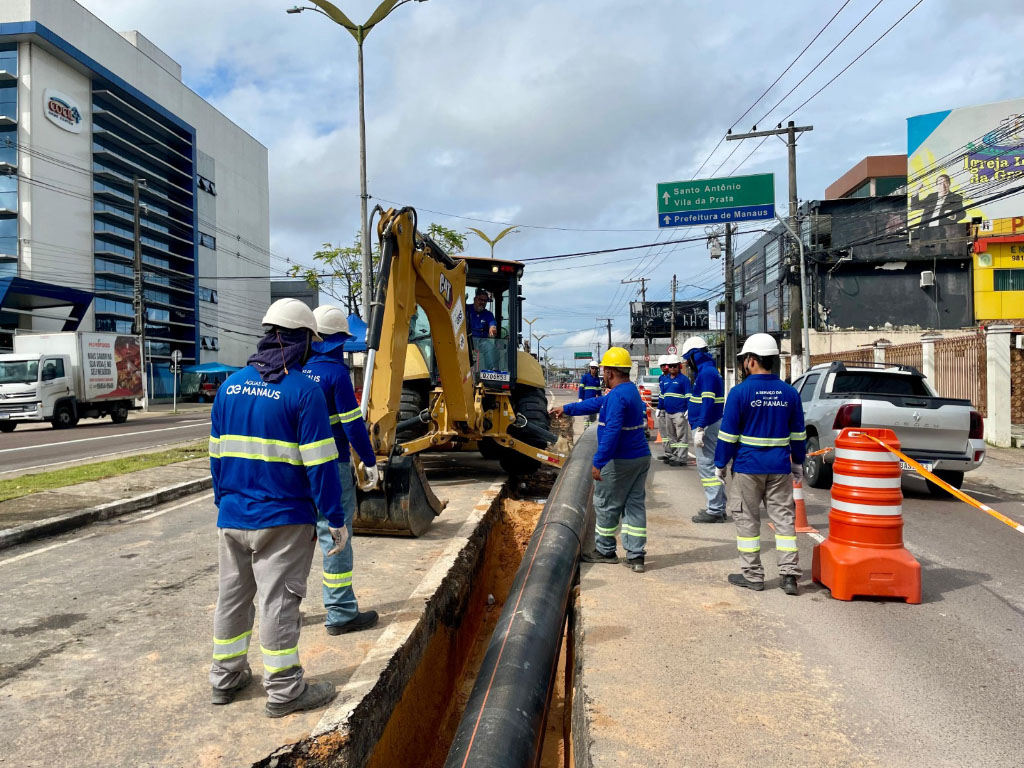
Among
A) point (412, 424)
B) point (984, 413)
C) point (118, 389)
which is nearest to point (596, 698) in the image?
point (412, 424)

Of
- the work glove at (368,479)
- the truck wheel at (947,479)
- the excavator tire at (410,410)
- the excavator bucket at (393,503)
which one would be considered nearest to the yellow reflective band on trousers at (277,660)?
the work glove at (368,479)

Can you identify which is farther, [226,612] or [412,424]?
[412,424]

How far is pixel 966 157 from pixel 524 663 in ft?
118

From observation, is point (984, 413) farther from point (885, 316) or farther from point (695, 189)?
point (885, 316)

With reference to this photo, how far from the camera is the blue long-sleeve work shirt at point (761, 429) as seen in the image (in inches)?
211

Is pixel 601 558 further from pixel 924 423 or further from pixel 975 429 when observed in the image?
pixel 975 429

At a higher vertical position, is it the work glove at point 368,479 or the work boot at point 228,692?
the work glove at point 368,479

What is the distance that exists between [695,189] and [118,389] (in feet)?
69.0

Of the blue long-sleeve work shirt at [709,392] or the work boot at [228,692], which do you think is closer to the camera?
the work boot at [228,692]

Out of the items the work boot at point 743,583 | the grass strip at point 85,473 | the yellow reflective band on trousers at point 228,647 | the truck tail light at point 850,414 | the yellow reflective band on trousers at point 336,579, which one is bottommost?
the work boot at point 743,583

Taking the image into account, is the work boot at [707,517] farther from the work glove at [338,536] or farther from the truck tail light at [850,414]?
the work glove at [338,536]

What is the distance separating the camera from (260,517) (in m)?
3.27

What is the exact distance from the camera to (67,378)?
23.0m

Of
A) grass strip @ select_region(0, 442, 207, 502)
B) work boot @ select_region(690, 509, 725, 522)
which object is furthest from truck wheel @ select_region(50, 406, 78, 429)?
work boot @ select_region(690, 509, 725, 522)
